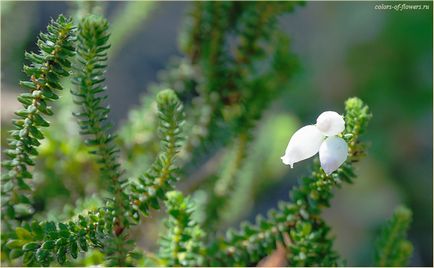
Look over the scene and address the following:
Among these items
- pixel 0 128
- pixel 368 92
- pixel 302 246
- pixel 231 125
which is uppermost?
pixel 368 92

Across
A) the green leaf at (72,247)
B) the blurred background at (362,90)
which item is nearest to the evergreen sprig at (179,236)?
the green leaf at (72,247)

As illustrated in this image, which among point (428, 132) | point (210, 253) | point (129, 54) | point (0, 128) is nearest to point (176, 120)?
point (210, 253)

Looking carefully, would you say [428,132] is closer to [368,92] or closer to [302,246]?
[368,92]

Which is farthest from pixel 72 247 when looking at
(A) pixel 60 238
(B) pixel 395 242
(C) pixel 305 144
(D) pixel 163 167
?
(B) pixel 395 242

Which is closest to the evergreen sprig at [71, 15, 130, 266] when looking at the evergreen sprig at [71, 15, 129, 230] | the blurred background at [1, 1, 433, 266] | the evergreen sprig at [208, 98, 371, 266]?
the evergreen sprig at [71, 15, 129, 230]

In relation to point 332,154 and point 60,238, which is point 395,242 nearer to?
point 332,154

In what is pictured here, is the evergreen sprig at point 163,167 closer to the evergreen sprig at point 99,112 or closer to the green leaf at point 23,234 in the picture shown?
the evergreen sprig at point 99,112
